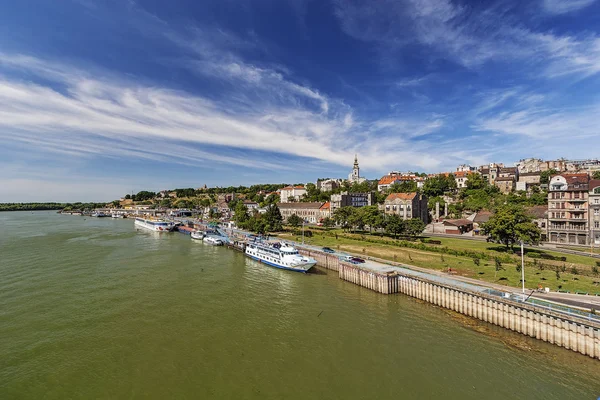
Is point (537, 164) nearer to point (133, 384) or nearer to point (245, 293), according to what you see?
point (245, 293)

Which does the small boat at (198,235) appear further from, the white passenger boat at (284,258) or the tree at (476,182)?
the tree at (476,182)

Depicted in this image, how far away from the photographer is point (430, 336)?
97.3 ft

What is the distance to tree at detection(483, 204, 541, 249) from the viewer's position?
51375 mm

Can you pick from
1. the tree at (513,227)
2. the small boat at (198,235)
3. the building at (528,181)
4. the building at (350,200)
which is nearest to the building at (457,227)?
the tree at (513,227)

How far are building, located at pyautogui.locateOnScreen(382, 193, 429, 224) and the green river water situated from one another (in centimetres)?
6204

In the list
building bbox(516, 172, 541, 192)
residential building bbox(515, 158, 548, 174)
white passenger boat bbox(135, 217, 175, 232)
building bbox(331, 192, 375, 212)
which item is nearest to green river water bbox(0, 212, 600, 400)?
white passenger boat bbox(135, 217, 175, 232)

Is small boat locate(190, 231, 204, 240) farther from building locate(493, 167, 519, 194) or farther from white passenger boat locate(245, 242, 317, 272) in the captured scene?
building locate(493, 167, 519, 194)

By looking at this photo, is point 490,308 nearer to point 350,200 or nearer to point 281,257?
point 281,257

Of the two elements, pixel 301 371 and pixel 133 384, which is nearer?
pixel 133 384

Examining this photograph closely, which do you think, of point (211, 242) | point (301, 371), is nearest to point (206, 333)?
point (301, 371)

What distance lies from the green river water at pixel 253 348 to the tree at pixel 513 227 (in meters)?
27.7

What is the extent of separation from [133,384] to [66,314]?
63.3ft

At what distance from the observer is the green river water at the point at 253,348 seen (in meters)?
22.1

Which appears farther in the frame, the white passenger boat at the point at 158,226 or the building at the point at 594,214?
the white passenger boat at the point at 158,226
